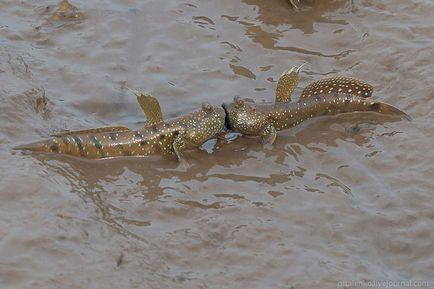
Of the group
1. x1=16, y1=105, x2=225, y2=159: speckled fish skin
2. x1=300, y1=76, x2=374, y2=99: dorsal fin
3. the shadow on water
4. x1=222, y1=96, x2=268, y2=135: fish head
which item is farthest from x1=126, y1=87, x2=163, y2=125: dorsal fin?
the shadow on water

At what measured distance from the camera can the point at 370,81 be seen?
6.73 metres

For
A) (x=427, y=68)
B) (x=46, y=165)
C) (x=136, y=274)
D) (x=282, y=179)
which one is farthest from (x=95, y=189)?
(x=427, y=68)

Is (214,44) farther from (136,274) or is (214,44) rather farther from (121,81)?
(136,274)

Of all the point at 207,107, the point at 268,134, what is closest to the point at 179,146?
the point at 207,107

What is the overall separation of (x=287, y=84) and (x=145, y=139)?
4.21 ft

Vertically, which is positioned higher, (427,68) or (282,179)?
(427,68)

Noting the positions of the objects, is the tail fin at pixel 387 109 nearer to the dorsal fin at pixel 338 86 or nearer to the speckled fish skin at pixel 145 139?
the dorsal fin at pixel 338 86

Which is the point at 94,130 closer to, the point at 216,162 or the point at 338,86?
the point at 216,162

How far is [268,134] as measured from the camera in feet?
19.7

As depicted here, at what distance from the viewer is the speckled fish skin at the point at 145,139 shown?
561cm

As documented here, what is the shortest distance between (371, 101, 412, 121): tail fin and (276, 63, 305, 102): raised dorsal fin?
74 centimetres

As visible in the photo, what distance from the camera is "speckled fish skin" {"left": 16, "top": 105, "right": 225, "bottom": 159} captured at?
561 cm

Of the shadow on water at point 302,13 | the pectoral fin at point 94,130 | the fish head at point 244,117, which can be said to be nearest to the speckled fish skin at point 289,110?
the fish head at point 244,117

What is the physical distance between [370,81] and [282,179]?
5.52 ft
